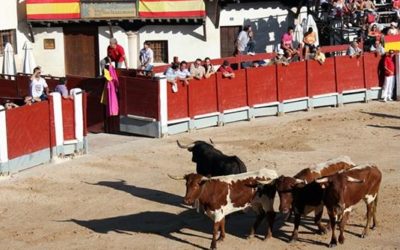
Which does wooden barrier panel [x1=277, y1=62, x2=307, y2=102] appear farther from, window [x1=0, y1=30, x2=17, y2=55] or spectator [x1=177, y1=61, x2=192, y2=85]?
window [x1=0, y1=30, x2=17, y2=55]

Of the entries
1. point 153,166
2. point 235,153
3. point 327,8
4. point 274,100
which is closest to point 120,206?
point 153,166

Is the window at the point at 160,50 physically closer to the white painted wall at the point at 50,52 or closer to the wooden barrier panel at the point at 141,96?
the white painted wall at the point at 50,52

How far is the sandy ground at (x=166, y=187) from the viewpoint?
13500 millimetres

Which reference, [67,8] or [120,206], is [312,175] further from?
[67,8]

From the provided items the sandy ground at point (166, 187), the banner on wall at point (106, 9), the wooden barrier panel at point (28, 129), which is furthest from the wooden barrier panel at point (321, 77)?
the wooden barrier panel at point (28, 129)

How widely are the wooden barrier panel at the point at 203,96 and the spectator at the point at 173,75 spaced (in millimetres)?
459

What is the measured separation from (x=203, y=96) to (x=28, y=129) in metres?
5.44

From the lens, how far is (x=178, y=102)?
71.1ft

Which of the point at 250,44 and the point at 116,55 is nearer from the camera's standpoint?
the point at 116,55

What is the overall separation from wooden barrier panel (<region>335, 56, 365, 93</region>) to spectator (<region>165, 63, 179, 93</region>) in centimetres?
541

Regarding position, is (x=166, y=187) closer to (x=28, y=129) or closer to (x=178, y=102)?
(x=28, y=129)

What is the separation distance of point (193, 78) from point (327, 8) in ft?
29.4

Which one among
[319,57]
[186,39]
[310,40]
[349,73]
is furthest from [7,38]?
[349,73]

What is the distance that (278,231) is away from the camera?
1367 cm
